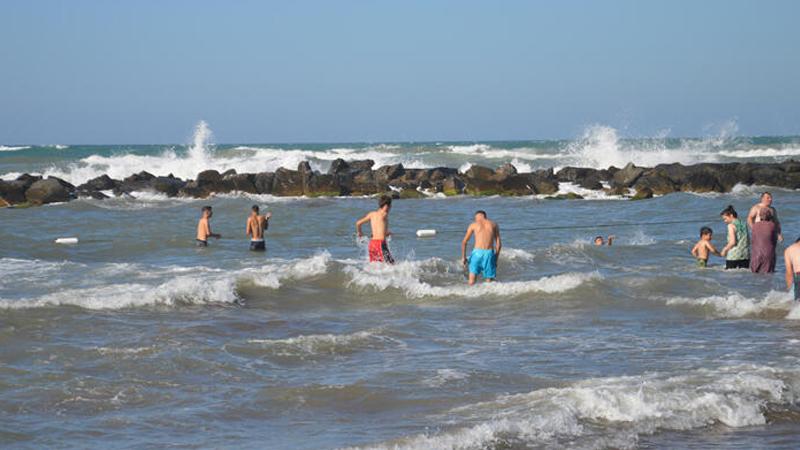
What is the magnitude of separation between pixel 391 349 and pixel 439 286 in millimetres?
4885

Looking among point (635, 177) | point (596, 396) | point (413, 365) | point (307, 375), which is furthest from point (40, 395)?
point (635, 177)

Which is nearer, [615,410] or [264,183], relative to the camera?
[615,410]

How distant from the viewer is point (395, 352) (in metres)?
10.2

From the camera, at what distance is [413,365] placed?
9.54 metres

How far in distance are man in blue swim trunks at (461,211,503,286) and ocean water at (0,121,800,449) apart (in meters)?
0.42

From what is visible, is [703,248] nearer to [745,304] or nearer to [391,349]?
[745,304]

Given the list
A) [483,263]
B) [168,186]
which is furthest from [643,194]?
[483,263]

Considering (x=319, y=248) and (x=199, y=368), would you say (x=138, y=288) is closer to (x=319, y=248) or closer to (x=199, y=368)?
(x=199, y=368)

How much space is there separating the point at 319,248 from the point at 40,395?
12993 millimetres

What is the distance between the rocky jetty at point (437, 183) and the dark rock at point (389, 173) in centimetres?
5

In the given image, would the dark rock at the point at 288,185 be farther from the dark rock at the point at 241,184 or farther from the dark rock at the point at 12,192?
the dark rock at the point at 12,192

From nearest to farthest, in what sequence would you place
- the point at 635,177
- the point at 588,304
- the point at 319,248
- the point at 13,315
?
the point at 13,315 → the point at 588,304 → the point at 319,248 → the point at 635,177

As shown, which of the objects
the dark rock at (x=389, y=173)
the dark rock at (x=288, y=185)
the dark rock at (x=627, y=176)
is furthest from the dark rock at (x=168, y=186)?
the dark rock at (x=627, y=176)

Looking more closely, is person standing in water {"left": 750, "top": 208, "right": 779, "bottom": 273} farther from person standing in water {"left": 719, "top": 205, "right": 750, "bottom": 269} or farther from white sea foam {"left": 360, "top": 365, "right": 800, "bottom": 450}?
white sea foam {"left": 360, "top": 365, "right": 800, "bottom": 450}
